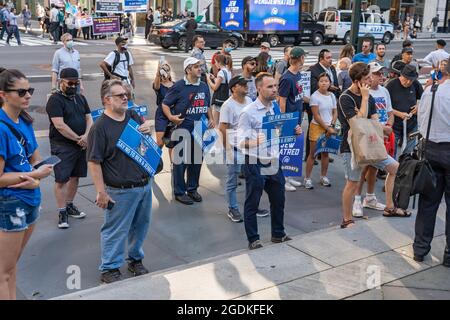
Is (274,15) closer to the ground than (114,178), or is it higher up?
higher up

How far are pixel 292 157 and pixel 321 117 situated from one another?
1326 mm

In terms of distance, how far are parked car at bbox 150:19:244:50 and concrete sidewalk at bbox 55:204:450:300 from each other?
2101 centimetres

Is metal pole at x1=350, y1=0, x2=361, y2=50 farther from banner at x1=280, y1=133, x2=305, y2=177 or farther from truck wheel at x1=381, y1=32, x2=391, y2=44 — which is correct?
truck wheel at x1=381, y1=32, x2=391, y2=44

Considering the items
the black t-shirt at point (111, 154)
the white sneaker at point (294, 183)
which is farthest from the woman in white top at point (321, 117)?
the black t-shirt at point (111, 154)

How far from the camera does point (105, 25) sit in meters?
28.4

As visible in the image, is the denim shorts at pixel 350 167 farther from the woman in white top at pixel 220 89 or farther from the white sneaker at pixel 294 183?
the woman in white top at pixel 220 89

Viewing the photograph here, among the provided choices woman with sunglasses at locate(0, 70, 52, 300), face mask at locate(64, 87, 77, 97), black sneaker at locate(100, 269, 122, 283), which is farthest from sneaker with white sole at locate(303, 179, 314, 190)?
woman with sunglasses at locate(0, 70, 52, 300)

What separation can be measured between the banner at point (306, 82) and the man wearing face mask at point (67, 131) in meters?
3.30

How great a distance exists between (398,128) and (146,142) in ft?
14.8

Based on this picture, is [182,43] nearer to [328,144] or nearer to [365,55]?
[365,55]

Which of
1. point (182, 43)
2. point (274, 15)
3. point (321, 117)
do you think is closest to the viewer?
point (321, 117)

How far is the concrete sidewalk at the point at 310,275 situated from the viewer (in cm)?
448

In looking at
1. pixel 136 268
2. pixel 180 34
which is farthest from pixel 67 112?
pixel 180 34
